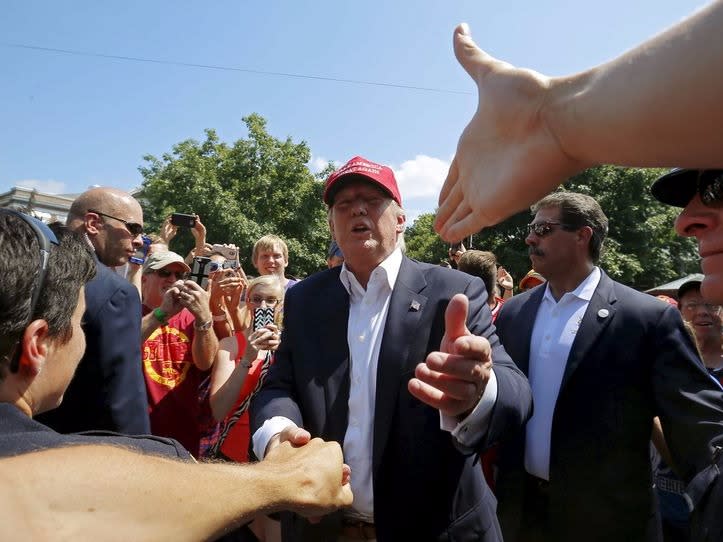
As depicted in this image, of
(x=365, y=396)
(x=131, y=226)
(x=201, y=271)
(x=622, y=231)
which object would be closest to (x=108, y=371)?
(x=365, y=396)

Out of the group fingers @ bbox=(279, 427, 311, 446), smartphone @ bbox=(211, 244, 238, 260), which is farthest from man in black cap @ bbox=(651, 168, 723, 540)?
smartphone @ bbox=(211, 244, 238, 260)

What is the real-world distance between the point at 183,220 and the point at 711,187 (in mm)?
5004

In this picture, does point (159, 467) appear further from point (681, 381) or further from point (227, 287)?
point (227, 287)

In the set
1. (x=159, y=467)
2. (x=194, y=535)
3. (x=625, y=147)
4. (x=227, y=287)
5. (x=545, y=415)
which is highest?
(x=625, y=147)

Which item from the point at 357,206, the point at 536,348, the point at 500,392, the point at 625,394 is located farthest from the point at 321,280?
the point at 625,394

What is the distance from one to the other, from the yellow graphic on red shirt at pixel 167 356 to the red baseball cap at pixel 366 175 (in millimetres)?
1655

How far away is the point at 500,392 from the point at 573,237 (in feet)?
5.41

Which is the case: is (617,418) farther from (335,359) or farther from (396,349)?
(335,359)

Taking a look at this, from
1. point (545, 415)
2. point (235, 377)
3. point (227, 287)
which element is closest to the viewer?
point (545, 415)

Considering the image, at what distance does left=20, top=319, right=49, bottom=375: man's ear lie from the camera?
136 centimetres

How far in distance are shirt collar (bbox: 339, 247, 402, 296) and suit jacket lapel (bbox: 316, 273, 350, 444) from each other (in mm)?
41

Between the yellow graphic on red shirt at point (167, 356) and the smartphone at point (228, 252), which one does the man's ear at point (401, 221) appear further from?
the smartphone at point (228, 252)

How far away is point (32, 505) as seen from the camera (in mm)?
941

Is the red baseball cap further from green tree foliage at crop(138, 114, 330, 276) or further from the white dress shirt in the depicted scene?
green tree foliage at crop(138, 114, 330, 276)
